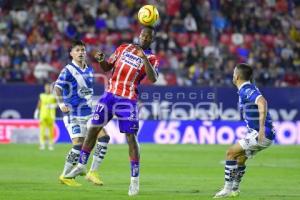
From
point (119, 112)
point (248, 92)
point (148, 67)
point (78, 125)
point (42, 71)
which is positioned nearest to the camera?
point (148, 67)

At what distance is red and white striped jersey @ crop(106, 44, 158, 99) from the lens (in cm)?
1416

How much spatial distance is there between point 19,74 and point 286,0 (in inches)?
473

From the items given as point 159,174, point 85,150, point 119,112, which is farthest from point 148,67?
point 159,174

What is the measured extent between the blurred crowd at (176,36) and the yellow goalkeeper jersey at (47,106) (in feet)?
6.57

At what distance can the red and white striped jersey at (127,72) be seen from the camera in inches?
557

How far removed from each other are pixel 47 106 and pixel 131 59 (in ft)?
46.0

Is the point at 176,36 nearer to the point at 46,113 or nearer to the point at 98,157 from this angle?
the point at 46,113

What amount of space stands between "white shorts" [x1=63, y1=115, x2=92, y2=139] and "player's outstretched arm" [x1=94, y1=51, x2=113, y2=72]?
6.08 ft

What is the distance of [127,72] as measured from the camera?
46.6ft

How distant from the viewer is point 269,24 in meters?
35.2

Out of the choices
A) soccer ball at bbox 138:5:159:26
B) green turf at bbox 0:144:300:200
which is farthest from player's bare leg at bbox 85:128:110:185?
soccer ball at bbox 138:5:159:26

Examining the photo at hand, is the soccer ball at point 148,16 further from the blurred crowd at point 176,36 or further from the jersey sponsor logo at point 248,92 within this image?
the blurred crowd at point 176,36

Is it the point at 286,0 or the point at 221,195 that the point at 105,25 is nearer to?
the point at 286,0

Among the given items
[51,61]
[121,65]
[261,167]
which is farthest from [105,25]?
[121,65]
